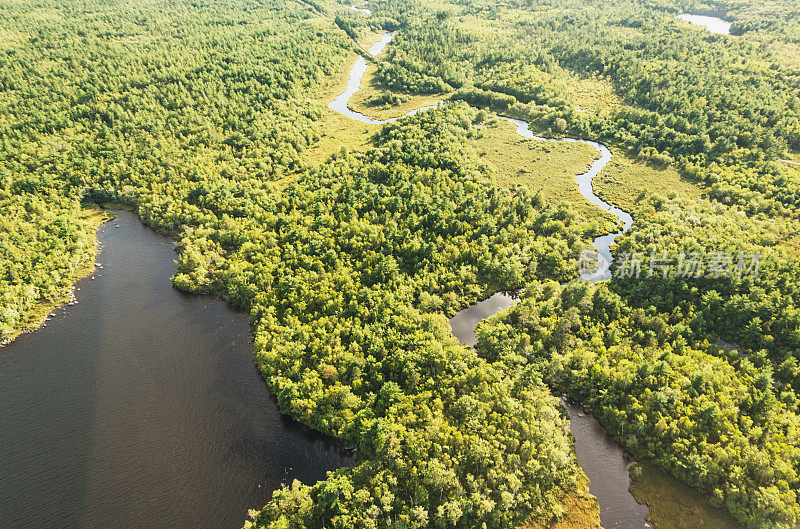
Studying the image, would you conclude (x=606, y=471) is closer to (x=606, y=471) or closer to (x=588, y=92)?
(x=606, y=471)

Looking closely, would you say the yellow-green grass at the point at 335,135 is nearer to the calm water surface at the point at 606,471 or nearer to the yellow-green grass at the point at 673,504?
the calm water surface at the point at 606,471

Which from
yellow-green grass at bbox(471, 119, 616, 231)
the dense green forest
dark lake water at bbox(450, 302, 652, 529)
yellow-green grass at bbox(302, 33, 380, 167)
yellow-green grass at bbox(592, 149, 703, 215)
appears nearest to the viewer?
dark lake water at bbox(450, 302, 652, 529)

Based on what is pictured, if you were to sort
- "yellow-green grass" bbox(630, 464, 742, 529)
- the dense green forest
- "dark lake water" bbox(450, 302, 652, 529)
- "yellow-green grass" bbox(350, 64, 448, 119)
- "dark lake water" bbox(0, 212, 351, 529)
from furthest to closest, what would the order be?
"yellow-green grass" bbox(350, 64, 448, 119) < the dense green forest < "dark lake water" bbox(0, 212, 351, 529) < "dark lake water" bbox(450, 302, 652, 529) < "yellow-green grass" bbox(630, 464, 742, 529)

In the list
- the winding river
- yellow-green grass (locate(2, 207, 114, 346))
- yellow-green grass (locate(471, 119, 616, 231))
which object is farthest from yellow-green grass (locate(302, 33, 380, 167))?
the winding river

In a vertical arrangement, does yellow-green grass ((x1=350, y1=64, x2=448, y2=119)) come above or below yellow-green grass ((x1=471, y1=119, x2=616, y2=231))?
above

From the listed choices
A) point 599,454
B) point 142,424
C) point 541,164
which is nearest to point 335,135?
point 541,164

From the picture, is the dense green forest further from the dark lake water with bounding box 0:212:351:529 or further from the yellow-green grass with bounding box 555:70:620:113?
the yellow-green grass with bounding box 555:70:620:113

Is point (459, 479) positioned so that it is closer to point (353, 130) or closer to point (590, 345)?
point (590, 345)
